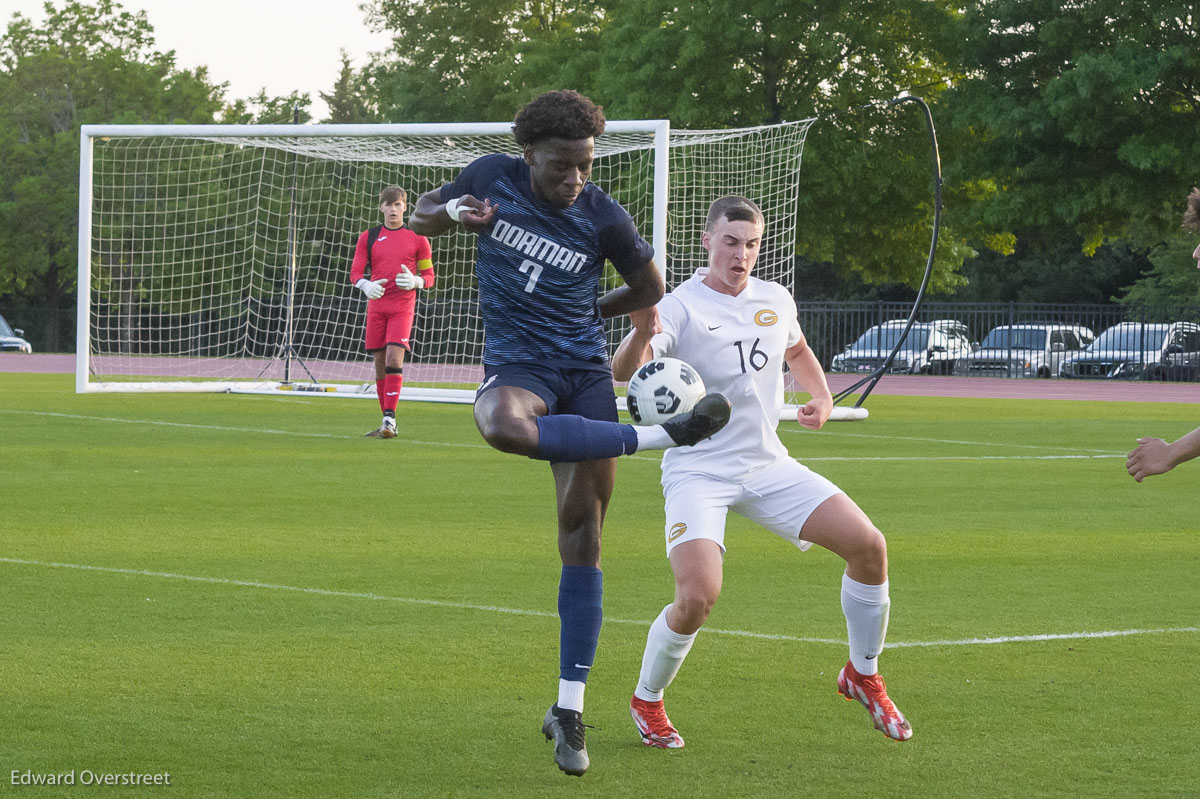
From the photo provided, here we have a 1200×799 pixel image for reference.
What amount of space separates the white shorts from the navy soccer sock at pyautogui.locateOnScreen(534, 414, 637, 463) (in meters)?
0.38

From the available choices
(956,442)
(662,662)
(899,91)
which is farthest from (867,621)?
(899,91)

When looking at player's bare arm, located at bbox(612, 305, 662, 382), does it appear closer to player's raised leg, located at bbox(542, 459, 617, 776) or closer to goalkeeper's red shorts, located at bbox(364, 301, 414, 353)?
player's raised leg, located at bbox(542, 459, 617, 776)

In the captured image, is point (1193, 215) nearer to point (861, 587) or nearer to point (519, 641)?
point (861, 587)

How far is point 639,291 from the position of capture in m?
5.08

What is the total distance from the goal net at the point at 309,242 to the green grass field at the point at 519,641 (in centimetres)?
747

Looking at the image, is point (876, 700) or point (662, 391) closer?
point (662, 391)

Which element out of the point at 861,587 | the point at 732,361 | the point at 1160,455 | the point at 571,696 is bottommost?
the point at 571,696

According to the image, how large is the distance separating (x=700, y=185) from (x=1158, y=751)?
65.5 feet

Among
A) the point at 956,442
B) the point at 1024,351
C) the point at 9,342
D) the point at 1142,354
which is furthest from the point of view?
the point at 9,342

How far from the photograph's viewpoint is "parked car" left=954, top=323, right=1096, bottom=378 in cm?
3728

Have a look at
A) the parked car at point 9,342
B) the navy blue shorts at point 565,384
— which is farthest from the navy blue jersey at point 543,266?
the parked car at point 9,342

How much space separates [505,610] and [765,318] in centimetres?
227

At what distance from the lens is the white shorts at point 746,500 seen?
4.86m

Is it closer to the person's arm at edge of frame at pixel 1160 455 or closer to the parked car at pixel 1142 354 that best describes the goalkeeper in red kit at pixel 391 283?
the person's arm at edge of frame at pixel 1160 455
